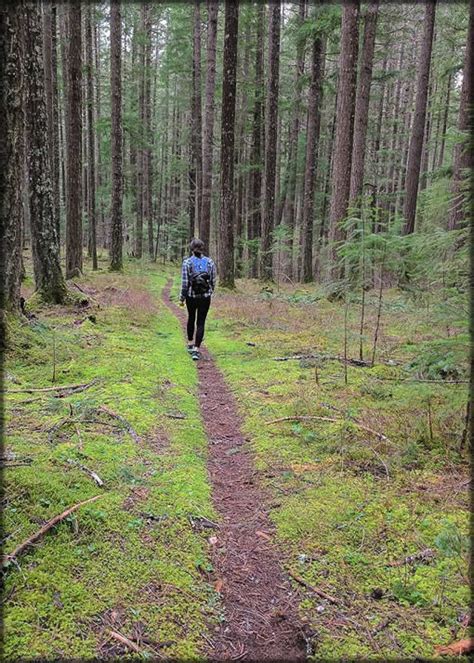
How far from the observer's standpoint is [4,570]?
8.28ft

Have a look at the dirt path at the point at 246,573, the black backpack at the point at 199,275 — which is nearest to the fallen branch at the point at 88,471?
the dirt path at the point at 246,573

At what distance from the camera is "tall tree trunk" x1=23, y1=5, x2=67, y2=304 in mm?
8805

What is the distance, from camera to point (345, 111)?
12391 mm

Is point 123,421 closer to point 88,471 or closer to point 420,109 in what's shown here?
point 88,471

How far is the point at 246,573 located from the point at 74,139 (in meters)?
13.8

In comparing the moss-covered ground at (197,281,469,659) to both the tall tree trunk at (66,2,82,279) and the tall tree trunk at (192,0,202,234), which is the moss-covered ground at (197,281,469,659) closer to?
the tall tree trunk at (66,2,82,279)

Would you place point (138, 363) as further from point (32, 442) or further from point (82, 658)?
point (82, 658)

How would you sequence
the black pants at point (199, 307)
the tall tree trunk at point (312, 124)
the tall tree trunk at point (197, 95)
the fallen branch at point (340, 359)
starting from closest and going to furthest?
the fallen branch at point (340, 359)
the black pants at point (199, 307)
the tall tree trunk at point (312, 124)
the tall tree trunk at point (197, 95)

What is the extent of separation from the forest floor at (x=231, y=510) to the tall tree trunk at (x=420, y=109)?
14390 millimetres

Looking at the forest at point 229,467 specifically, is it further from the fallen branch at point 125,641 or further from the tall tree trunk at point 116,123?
the tall tree trunk at point 116,123

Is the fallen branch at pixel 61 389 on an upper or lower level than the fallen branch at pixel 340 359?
upper

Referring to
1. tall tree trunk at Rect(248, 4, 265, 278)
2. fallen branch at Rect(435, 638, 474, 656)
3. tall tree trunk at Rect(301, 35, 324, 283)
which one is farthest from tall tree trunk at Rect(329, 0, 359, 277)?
fallen branch at Rect(435, 638, 474, 656)

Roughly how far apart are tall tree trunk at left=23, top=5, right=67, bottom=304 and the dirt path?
6.17m

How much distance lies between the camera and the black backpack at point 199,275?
845cm
